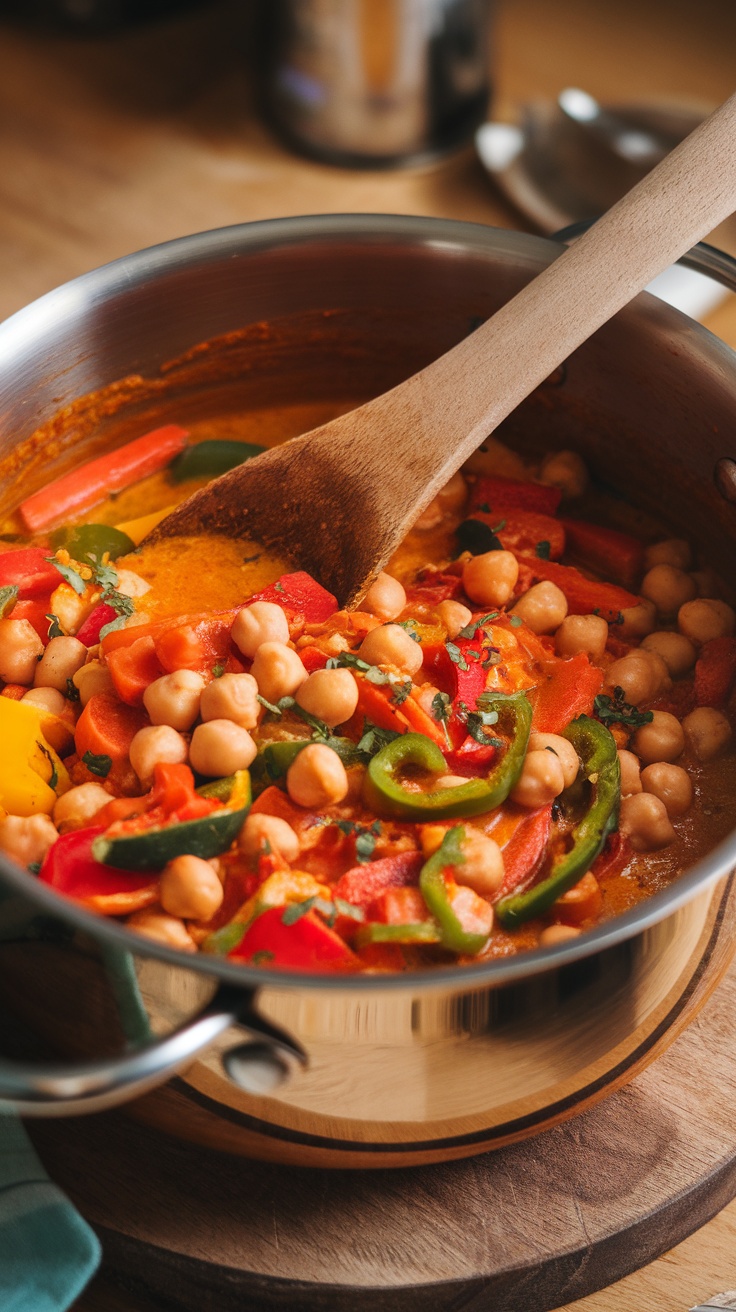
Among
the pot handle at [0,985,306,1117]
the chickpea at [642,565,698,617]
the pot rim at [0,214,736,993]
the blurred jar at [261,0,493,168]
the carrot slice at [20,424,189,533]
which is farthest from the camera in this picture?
the blurred jar at [261,0,493,168]

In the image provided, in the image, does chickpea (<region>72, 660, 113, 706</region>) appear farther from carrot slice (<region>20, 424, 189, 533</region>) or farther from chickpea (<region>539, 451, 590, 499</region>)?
chickpea (<region>539, 451, 590, 499</region>)

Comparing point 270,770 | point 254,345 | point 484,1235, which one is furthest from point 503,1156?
point 254,345

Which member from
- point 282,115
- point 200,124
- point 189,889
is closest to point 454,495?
point 189,889

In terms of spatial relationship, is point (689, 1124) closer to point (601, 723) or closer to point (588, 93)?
point (601, 723)

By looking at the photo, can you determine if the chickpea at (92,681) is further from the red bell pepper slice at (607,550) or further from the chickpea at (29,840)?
the red bell pepper slice at (607,550)

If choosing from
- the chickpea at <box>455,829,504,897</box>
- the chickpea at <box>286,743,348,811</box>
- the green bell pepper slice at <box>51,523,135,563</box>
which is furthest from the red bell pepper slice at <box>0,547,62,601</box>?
→ the chickpea at <box>455,829,504,897</box>
